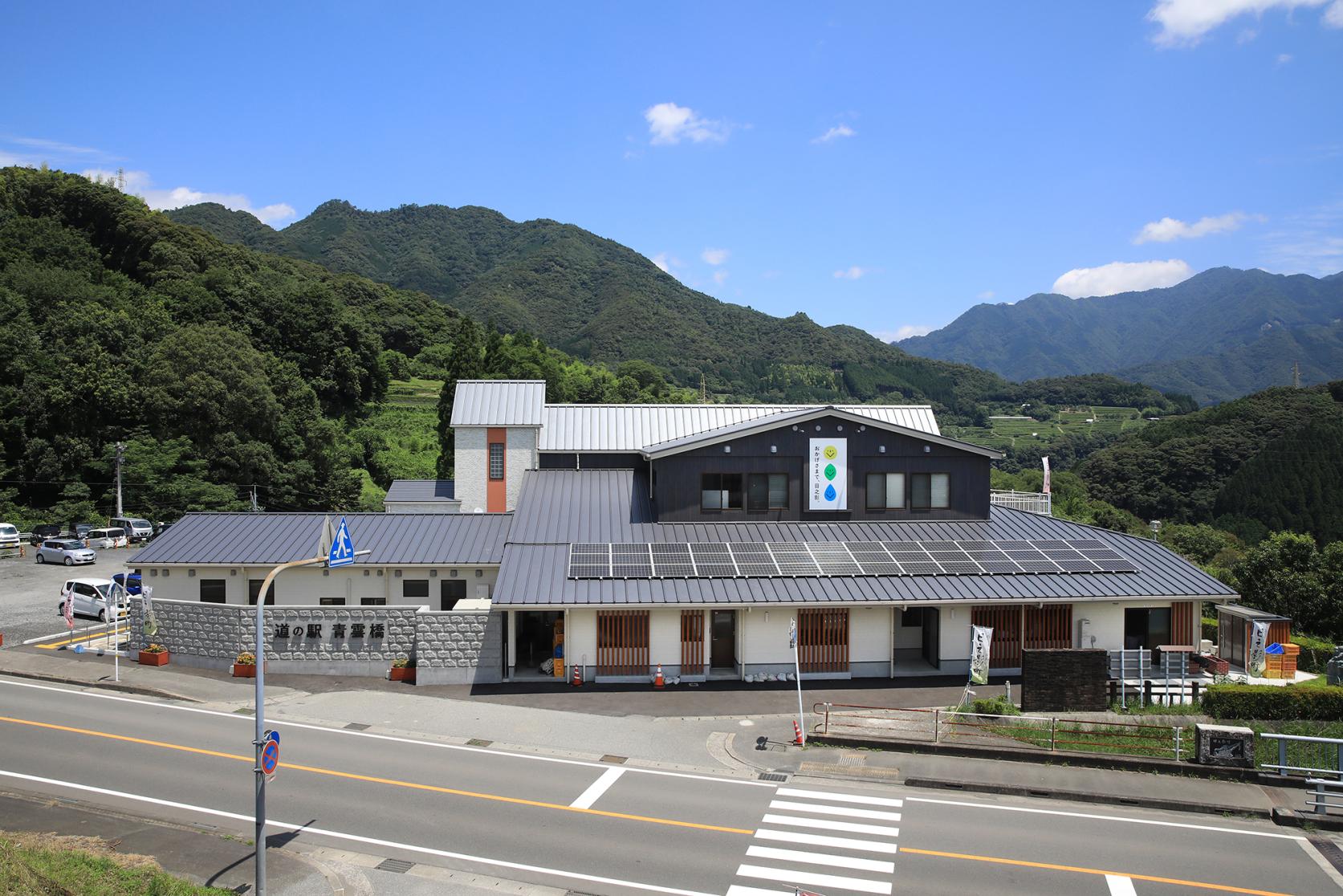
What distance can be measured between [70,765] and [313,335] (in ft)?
236

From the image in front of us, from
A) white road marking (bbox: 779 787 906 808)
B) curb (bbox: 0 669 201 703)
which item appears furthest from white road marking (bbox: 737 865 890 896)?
curb (bbox: 0 669 201 703)

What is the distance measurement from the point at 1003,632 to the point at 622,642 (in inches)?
489

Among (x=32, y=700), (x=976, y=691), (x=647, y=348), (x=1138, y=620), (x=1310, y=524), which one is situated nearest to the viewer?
(x=32, y=700)

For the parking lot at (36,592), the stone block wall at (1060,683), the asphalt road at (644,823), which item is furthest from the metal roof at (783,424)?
the parking lot at (36,592)

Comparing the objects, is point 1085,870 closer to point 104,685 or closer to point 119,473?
point 104,685

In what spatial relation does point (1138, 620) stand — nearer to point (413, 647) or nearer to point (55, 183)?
point (413, 647)

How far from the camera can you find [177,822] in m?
16.7

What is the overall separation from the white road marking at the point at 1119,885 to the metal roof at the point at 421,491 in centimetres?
3270

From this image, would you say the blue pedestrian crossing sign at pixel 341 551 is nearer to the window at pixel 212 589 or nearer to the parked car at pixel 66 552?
the window at pixel 212 589

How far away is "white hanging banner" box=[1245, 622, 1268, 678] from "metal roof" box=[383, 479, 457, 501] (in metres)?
32.2

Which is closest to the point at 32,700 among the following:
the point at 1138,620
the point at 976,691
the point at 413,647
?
the point at 413,647

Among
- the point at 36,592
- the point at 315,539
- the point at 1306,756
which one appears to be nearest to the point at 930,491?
the point at 1306,756

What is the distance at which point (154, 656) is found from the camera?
28594 millimetres

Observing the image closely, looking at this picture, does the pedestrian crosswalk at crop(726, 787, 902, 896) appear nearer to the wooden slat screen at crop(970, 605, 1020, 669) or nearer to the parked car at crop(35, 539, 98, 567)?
the wooden slat screen at crop(970, 605, 1020, 669)
